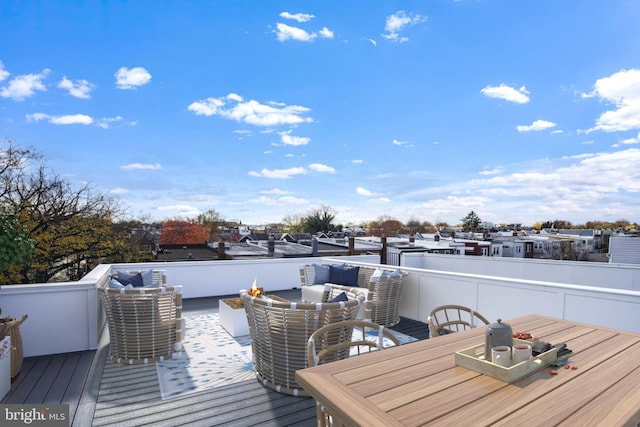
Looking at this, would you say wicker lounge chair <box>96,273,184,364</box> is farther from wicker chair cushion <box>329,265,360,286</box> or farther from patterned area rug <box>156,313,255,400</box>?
wicker chair cushion <box>329,265,360,286</box>

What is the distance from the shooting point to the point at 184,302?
6023 millimetres

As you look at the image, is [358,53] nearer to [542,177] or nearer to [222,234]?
[542,177]

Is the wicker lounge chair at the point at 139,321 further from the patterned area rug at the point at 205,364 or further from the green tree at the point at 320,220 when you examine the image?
the green tree at the point at 320,220

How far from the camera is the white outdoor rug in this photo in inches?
113

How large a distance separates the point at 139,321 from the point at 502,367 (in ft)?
10.1

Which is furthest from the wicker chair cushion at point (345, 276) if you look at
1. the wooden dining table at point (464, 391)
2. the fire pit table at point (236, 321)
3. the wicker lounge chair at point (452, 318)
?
the wooden dining table at point (464, 391)

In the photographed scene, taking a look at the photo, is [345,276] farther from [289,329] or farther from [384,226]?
[384,226]

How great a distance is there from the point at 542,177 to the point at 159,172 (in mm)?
16939

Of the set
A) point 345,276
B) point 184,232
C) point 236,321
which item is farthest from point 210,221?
point 236,321

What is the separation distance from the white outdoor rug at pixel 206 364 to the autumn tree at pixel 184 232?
88.1ft

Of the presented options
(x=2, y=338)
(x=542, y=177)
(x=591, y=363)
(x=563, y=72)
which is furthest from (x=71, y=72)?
(x=542, y=177)

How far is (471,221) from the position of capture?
44562 mm

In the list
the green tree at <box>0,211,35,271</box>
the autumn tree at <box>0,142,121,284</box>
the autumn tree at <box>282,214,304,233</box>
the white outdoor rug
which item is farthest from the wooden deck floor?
the autumn tree at <box>282,214,304,233</box>

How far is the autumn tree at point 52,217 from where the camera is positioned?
1234 cm
